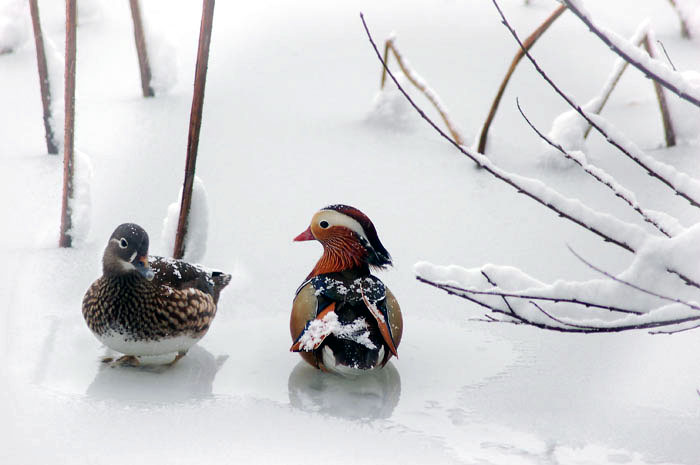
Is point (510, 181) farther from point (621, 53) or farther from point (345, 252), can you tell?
point (345, 252)

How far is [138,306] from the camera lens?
1.93m

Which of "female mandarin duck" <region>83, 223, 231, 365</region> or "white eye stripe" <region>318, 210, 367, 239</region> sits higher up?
"white eye stripe" <region>318, 210, 367, 239</region>

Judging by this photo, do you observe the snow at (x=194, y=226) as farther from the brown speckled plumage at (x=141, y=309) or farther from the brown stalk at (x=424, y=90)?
the brown stalk at (x=424, y=90)

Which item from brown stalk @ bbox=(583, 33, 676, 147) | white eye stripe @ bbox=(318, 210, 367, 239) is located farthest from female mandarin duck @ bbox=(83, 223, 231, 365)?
brown stalk @ bbox=(583, 33, 676, 147)

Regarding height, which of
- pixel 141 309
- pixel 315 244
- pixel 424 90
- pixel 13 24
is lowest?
pixel 141 309

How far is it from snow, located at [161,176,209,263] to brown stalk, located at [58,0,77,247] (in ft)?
0.99

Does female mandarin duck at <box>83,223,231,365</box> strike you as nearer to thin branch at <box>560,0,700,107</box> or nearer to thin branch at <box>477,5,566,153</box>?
thin branch at <box>560,0,700,107</box>

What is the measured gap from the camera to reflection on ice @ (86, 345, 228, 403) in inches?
73.0

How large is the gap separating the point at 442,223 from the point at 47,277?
119 centimetres

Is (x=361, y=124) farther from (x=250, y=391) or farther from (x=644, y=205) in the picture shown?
(x=250, y=391)

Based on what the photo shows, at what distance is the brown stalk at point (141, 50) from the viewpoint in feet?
10.1

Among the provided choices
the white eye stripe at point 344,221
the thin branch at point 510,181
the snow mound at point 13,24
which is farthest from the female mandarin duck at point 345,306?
the snow mound at point 13,24

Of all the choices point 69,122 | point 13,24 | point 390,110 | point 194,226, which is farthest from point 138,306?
point 13,24

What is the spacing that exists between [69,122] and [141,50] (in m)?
0.90
